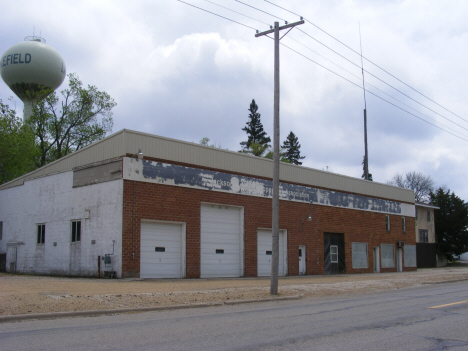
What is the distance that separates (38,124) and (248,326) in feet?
152

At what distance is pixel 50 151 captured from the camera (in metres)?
52.5

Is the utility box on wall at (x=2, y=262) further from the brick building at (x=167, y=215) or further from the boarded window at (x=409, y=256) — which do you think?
the boarded window at (x=409, y=256)

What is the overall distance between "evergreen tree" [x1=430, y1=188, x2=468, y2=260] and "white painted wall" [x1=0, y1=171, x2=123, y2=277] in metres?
49.1

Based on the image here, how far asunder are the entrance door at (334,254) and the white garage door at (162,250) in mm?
13498

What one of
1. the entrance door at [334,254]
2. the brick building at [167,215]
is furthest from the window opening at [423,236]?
the entrance door at [334,254]

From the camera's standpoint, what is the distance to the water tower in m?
44.7

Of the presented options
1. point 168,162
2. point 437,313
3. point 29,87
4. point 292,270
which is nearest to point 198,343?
point 437,313

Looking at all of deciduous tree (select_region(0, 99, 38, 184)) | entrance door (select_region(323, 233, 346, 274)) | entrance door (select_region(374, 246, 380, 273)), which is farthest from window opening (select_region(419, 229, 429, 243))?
deciduous tree (select_region(0, 99, 38, 184))

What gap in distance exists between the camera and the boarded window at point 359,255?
37844 mm

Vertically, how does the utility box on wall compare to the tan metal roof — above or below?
below

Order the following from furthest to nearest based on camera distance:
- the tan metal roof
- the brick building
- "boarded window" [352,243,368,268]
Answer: "boarded window" [352,243,368,268] < the tan metal roof < the brick building

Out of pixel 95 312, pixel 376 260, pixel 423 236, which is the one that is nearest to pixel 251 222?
pixel 376 260

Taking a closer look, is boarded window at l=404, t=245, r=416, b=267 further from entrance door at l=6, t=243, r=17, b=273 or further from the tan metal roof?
entrance door at l=6, t=243, r=17, b=273

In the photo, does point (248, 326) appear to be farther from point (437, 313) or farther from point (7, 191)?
point (7, 191)
